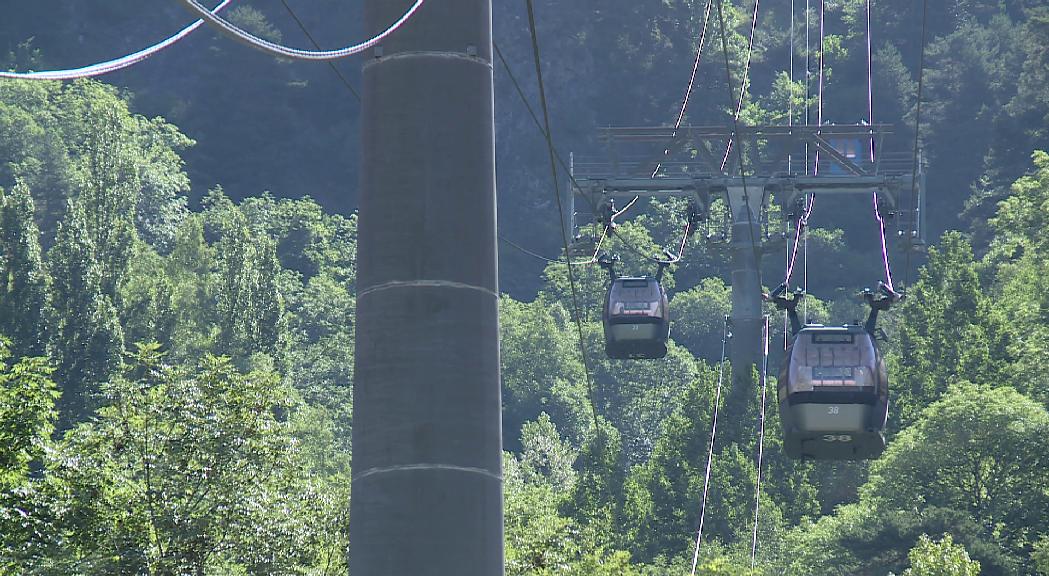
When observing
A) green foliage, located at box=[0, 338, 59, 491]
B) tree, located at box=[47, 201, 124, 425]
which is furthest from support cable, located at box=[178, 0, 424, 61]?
tree, located at box=[47, 201, 124, 425]

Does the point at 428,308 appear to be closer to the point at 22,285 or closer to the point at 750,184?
the point at 750,184

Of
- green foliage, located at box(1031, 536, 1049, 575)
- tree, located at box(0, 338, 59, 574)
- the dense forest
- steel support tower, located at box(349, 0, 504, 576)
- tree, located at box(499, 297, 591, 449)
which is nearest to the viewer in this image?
steel support tower, located at box(349, 0, 504, 576)

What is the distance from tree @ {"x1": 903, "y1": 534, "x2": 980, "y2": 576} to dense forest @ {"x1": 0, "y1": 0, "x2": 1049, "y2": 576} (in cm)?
14

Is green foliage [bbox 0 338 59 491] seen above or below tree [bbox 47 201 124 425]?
below

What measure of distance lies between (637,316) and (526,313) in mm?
102657

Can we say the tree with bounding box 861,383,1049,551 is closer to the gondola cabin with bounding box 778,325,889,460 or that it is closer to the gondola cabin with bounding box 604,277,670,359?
the gondola cabin with bounding box 604,277,670,359

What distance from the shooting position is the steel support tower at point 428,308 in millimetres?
13016

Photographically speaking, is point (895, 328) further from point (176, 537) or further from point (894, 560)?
point (176, 537)

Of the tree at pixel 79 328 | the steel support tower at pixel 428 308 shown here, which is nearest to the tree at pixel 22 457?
the steel support tower at pixel 428 308

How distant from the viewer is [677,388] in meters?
140

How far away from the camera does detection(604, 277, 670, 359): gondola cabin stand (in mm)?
47312

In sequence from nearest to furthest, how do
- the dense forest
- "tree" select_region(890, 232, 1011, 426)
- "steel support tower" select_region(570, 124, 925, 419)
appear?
the dense forest
"steel support tower" select_region(570, 124, 925, 419)
"tree" select_region(890, 232, 1011, 426)

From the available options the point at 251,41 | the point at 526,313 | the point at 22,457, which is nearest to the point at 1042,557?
the point at 22,457

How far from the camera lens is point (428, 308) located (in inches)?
520
